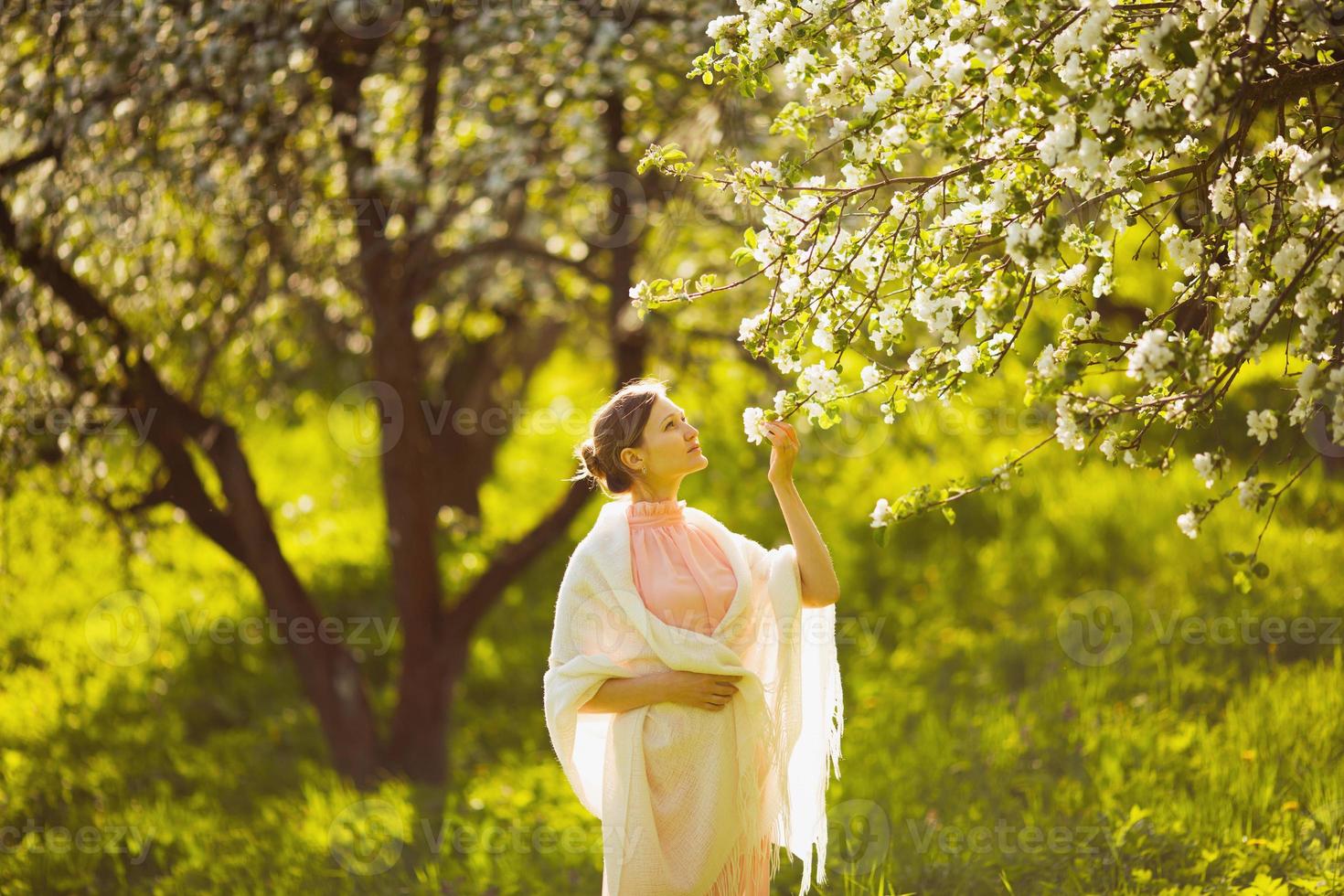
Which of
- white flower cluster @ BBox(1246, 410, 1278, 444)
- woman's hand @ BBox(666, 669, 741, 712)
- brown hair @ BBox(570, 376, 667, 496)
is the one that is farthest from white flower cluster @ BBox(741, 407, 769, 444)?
white flower cluster @ BBox(1246, 410, 1278, 444)

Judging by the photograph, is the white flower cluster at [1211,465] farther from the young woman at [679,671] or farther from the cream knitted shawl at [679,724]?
the cream knitted shawl at [679,724]

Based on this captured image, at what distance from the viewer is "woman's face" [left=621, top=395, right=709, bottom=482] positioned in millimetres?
3639

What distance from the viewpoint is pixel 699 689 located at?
11.5ft

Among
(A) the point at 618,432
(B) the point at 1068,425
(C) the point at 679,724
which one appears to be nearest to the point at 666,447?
(A) the point at 618,432

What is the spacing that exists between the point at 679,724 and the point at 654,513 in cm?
59

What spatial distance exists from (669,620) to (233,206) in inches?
153

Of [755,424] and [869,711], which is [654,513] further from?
[869,711]

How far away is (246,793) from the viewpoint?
25.6 ft

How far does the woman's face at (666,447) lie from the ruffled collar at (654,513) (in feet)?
0.27

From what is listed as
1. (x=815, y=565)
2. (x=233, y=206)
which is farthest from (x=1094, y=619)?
(x=233, y=206)

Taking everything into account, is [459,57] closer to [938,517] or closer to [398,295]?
[398,295]

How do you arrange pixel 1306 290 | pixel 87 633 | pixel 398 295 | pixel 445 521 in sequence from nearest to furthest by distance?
1. pixel 1306 290
2. pixel 398 295
3. pixel 445 521
4. pixel 87 633

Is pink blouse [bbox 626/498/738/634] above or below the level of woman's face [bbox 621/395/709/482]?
below

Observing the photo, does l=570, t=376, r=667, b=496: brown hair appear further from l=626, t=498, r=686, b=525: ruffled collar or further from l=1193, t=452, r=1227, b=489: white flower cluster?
l=1193, t=452, r=1227, b=489: white flower cluster
